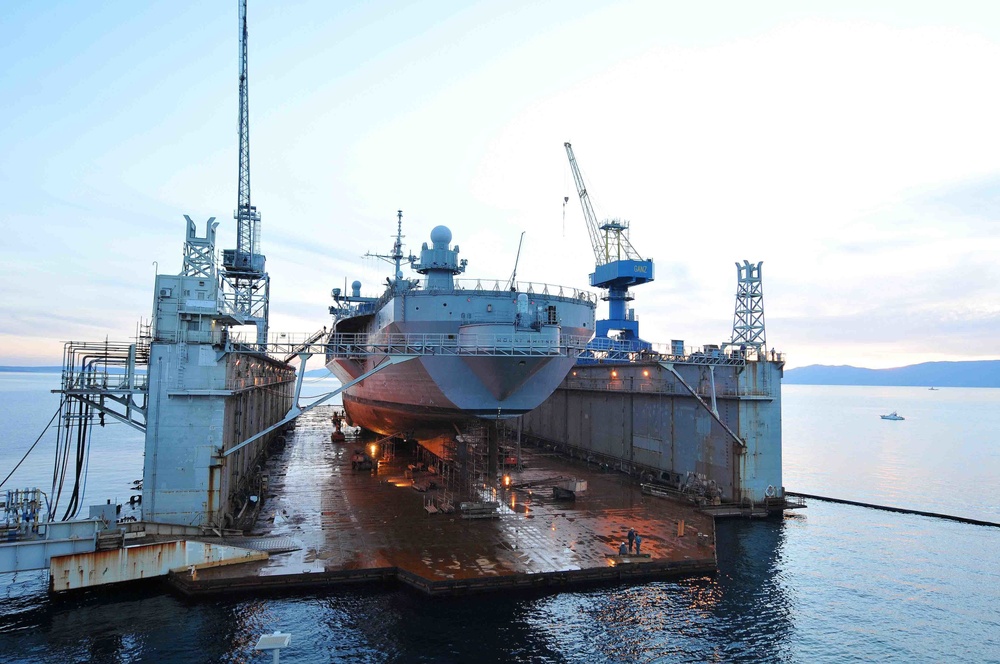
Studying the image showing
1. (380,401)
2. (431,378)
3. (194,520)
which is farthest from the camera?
(380,401)

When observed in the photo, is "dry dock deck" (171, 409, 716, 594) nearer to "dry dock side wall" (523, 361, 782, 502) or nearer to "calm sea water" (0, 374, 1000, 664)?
"calm sea water" (0, 374, 1000, 664)

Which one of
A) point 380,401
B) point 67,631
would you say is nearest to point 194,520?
point 67,631

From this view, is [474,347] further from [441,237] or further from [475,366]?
[441,237]

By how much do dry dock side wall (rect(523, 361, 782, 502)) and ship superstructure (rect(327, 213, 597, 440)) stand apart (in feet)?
20.8

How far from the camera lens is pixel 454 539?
2431 centimetres

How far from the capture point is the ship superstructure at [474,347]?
28.9m

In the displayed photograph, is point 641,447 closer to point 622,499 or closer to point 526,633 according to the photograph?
point 622,499

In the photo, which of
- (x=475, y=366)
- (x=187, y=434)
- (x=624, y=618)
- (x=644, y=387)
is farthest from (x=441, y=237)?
(x=624, y=618)

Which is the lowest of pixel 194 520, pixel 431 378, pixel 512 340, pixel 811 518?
pixel 811 518

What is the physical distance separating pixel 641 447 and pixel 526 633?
25128 millimetres

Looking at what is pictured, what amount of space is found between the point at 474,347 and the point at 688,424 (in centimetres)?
1644

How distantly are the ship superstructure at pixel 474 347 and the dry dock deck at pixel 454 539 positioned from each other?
5249 millimetres

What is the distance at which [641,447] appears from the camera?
40875mm

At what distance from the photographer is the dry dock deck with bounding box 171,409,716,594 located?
20.1 metres
